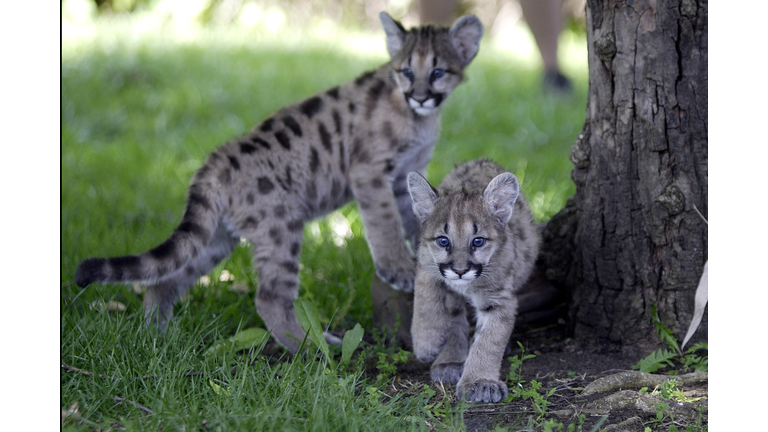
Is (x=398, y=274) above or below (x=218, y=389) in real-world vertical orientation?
above

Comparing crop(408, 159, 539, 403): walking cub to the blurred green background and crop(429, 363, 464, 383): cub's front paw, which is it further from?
the blurred green background

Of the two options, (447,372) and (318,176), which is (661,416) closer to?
(447,372)

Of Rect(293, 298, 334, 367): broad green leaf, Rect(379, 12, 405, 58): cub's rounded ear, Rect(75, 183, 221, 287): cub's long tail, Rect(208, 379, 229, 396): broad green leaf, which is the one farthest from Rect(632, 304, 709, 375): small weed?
Rect(75, 183, 221, 287): cub's long tail

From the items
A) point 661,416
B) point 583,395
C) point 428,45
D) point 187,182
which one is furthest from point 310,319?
point 187,182

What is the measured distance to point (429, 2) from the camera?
23.4 feet

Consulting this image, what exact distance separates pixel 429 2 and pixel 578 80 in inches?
126

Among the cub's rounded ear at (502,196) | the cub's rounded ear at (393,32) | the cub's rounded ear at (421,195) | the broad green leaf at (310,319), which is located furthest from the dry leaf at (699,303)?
the cub's rounded ear at (393,32)

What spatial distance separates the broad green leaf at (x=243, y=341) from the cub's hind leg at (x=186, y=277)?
0.51 metres

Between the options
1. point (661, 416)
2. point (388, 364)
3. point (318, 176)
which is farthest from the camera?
point (318, 176)

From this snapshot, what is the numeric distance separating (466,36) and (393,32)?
46 centimetres

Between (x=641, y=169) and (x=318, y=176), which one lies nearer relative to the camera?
(x=641, y=169)

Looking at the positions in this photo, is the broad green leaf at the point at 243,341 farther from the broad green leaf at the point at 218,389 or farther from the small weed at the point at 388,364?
the small weed at the point at 388,364

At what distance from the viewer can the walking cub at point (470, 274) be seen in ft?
10.4

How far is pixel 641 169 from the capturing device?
11.4ft
